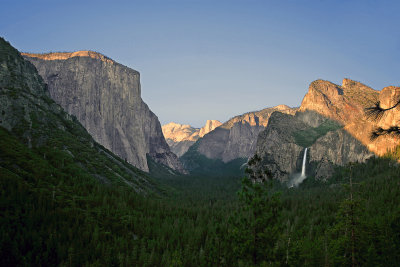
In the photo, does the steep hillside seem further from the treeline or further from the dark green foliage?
the dark green foliage

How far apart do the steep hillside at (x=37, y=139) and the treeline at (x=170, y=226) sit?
0.77 metres

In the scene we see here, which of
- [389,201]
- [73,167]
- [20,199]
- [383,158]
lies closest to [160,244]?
[20,199]

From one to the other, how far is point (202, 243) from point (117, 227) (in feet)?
90.3

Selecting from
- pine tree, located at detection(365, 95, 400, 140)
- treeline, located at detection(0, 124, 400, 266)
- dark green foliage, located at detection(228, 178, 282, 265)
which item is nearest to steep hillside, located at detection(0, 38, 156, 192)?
treeline, located at detection(0, 124, 400, 266)

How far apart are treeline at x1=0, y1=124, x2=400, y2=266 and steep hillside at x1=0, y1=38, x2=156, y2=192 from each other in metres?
0.77

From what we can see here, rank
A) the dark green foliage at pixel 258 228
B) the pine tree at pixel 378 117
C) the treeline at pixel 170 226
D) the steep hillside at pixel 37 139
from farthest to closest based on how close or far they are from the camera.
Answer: the steep hillside at pixel 37 139, the treeline at pixel 170 226, the dark green foliage at pixel 258 228, the pine tree at pixel 378 117

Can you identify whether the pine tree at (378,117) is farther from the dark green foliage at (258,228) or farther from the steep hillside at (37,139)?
the steep hillside at (37,139)

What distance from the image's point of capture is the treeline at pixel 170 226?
30047 mm

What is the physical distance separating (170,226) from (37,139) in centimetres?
7065

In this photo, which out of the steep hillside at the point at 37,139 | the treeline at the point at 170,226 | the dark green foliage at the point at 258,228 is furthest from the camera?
the steep hillside at the point at 37,139

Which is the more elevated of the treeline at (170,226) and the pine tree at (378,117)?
the pine tree at (378,117)

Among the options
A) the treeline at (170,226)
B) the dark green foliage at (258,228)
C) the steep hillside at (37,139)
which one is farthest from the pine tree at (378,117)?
the steep hillside at (37,139)

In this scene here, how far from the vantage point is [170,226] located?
3733 inches

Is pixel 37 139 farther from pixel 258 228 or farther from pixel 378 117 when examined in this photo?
pixel 378 117
